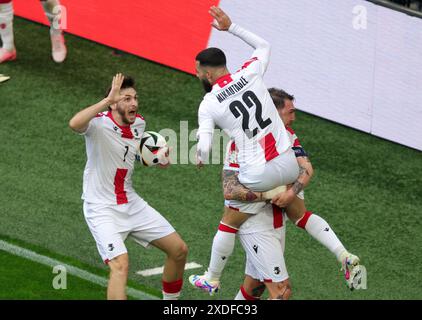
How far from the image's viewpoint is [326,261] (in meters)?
12.9

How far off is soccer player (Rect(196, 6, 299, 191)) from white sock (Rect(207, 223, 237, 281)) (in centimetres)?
56

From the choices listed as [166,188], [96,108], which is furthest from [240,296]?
[166,188]

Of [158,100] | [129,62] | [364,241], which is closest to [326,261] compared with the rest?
[364,241]

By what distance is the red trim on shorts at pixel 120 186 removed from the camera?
11.3 meters

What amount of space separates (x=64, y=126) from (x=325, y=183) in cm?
337

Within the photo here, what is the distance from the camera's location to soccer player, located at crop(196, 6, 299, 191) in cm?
1062

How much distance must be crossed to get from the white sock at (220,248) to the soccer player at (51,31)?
5388 millimetres

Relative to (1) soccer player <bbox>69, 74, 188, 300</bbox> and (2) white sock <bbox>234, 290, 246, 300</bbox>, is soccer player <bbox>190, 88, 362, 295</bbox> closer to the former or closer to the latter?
(2) white sock <bbox>234, 290, 246, 300</bbox>

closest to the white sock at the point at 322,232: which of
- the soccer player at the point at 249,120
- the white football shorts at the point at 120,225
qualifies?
the soccer player at the point at 249,120

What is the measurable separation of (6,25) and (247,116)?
5816 mm

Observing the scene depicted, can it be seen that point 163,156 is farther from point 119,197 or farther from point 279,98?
point 279,98

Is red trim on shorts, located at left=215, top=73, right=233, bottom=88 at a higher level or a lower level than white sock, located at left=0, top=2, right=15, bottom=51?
higher
